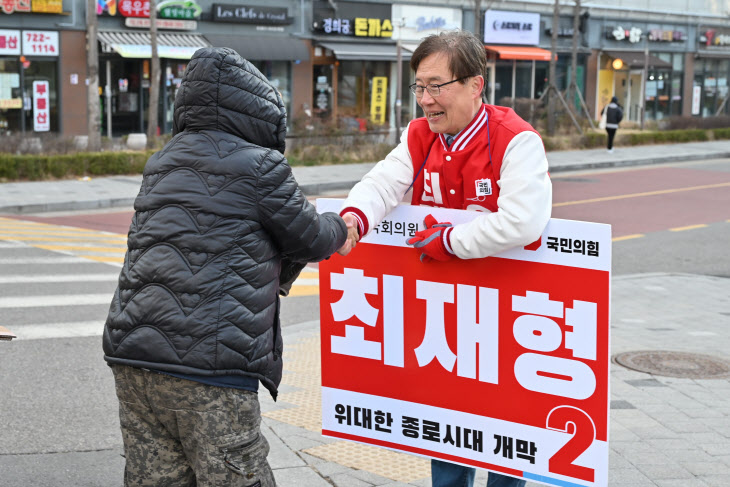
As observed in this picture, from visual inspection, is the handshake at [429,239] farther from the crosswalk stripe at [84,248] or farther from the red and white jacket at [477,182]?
the crosswalk stripe at [84,248]

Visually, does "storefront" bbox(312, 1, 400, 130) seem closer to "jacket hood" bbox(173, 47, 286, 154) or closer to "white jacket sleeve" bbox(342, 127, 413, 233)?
"white jacket sleeve" bbox(342, 127, 413, 233)

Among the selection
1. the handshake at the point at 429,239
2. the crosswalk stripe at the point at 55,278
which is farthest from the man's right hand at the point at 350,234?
the crosswalk stripe at the point at 55,278

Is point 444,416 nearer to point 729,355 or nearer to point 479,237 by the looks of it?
point 479,237

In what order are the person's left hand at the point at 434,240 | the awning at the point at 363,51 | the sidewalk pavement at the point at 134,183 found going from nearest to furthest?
the person's left hand at the point at 434,240 < the sidewalk pavement at the point at 134,183 < the awning at the point at 363,51

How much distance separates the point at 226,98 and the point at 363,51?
108 feet

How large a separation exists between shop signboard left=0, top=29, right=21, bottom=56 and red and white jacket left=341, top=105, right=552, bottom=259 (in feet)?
84.1

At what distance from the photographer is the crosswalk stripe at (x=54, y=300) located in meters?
8.80

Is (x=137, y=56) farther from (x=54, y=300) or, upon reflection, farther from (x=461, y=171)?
(x=461, y=171)

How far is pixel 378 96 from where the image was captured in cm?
3681

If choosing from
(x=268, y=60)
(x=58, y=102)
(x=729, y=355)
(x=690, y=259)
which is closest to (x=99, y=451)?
(x=729, y=355)

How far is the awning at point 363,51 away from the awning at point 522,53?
4945mm

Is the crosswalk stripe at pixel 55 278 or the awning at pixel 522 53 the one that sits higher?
the awning at pixel 522 53

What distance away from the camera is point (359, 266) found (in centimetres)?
389

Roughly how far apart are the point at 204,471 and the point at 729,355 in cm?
522
